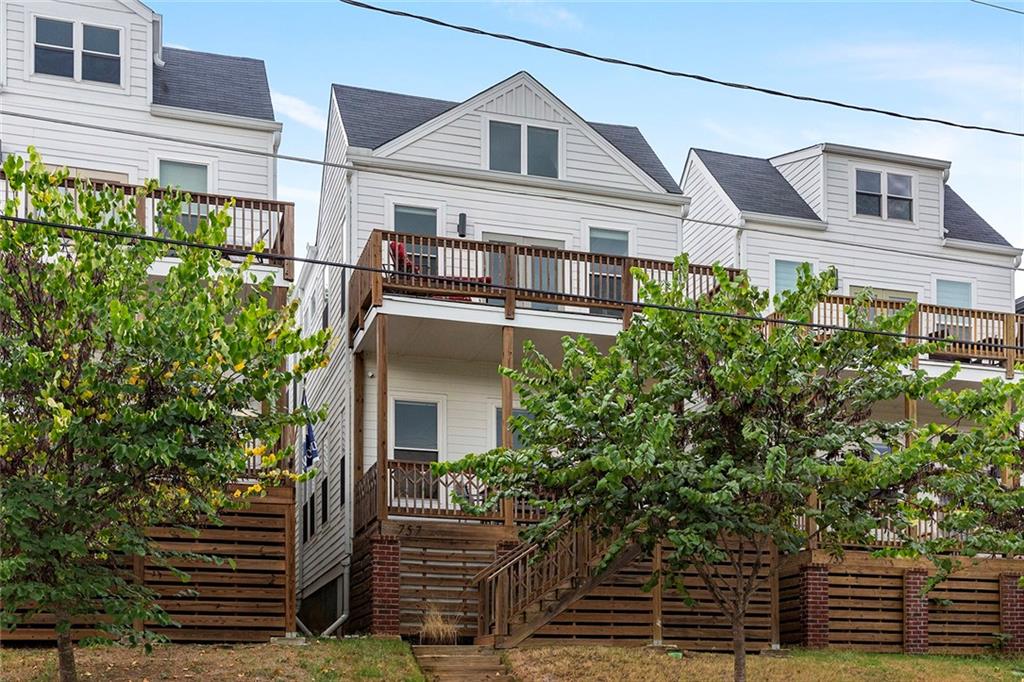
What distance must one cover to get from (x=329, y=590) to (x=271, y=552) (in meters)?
5.65

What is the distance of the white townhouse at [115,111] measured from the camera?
79.8ft

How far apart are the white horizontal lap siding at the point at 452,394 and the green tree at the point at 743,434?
23.2ft

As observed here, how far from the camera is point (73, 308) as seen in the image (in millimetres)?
15547

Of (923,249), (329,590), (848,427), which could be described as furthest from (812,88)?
(923,249)

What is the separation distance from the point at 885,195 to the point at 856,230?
4.22 feet

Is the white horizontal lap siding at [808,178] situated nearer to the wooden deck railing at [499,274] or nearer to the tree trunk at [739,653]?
the wooden deck railing at [499,274]

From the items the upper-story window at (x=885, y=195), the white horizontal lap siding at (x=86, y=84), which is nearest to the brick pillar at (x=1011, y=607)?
the upper-story window at (x=885, y=195)

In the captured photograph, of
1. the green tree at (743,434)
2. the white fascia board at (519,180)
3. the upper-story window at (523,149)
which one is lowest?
the green tree at (743,434)

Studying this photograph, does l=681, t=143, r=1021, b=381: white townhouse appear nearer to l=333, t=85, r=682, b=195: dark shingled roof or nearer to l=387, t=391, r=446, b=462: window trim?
l=333, t=85, r=682, b=195: dark shingled roof

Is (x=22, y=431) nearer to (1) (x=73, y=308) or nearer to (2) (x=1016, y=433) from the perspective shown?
(1) (x=73, y=308)

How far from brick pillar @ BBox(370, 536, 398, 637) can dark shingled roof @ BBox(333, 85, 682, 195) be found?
798 centimetres

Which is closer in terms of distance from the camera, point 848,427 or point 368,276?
point 848,427

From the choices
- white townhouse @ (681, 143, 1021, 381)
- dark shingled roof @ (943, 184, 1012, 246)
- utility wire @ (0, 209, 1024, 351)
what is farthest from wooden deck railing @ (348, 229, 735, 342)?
dark shingled roof @ (943, 184, 1012, 246)

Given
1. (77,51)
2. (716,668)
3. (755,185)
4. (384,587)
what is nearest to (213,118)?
(77,51)
